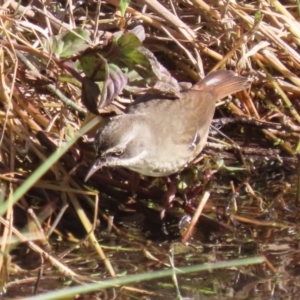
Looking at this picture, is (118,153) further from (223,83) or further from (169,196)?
(223,83)

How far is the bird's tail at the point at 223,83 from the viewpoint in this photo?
16.0 feet

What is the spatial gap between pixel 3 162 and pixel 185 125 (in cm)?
118

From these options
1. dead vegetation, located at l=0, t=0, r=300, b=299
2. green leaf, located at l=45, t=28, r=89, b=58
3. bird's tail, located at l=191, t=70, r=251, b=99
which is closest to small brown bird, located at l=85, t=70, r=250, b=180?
bird's tail, located at l=191, t=70, r=251, b=99

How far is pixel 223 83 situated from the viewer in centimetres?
490

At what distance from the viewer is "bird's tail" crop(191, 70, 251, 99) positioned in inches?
→ 192

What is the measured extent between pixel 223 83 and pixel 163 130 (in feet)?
1.78

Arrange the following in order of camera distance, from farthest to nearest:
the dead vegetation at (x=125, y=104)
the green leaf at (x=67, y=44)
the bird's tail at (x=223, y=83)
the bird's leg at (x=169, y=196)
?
the bird's tail at (x=223, y=83) < the bird's leg at (x=169, y=196) < the green leaf at (x=67, y=44) < the dead vegetation at (x=125, y=104)

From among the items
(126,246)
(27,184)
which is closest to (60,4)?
(126,246)

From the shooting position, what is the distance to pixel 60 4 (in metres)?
5.10

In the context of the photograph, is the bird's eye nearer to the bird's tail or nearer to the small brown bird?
the small brown bird

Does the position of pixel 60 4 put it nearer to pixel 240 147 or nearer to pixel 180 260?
pixel 240 147

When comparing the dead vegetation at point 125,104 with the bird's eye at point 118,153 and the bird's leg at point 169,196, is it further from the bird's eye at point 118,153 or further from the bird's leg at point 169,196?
the bird's eye at point 118,153

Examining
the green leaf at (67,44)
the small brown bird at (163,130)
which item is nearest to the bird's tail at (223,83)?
the small brown bird at (163,130)

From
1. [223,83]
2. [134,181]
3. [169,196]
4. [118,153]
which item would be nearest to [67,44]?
[118,153]
